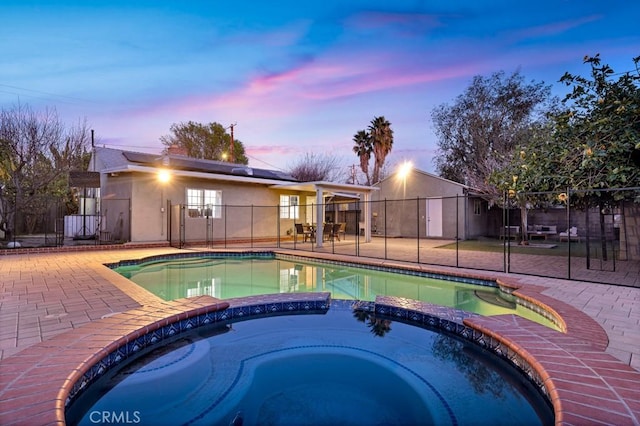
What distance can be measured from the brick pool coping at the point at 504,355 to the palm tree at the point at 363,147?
23497mm

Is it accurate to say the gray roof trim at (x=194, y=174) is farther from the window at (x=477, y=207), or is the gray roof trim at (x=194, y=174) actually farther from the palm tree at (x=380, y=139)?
the palm tree at (x=380, y=139)

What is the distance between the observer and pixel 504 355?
126 inches

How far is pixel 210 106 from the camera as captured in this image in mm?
12734

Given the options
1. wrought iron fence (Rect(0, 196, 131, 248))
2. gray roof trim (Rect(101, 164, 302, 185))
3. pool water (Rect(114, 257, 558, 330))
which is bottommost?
pool water (Rect(114, 257, 558, 330))

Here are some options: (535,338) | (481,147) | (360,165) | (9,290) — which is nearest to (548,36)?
(481,147)

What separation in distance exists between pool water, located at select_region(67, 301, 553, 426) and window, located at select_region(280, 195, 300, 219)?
446 inches

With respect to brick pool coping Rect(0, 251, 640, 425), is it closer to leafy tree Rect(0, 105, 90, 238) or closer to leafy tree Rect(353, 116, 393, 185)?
leafy tree Rect(0, 105, 90, 238)

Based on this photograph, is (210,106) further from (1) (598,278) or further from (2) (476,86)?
(2) (476,86)

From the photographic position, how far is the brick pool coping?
1.93 metres

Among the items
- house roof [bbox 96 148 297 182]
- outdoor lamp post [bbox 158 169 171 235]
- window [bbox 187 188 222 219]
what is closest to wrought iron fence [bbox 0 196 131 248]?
outdoor lamp post [bbox 158 169 171 235]

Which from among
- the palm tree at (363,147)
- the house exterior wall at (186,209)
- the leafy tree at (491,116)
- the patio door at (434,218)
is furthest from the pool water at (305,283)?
the palm tree at (363,147)

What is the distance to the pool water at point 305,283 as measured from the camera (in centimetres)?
562

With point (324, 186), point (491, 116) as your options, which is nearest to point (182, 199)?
point (324, 186)

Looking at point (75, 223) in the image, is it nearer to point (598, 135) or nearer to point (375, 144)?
point (598, 135)
